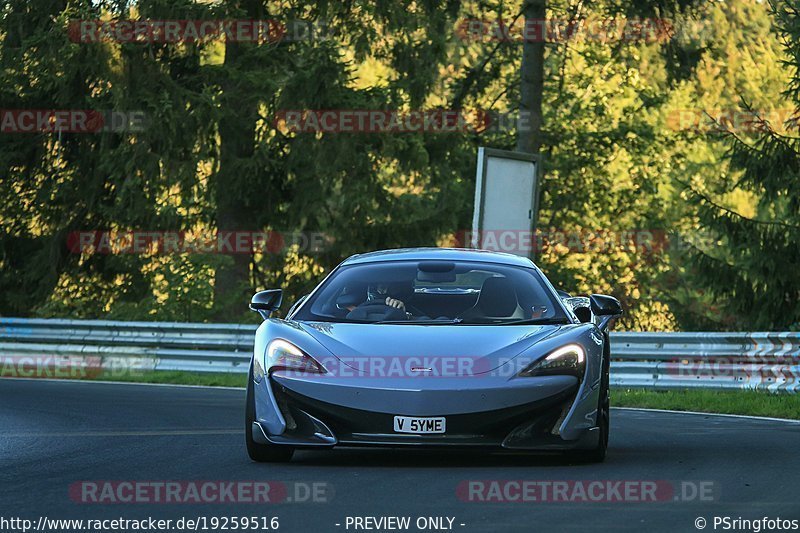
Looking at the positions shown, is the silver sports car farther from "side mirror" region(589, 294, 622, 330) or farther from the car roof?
the car roof

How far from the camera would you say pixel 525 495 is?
8.18 m

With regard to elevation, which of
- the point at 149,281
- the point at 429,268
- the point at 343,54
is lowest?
the point at 149,281

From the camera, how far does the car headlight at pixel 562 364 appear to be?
31.0ft

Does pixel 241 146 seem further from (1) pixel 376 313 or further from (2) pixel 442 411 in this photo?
(2) pixel 442 411

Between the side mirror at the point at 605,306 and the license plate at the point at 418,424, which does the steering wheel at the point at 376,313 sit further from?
the side mirror at the point at 605,306

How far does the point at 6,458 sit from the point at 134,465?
1.06 metres

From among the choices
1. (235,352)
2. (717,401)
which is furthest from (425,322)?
(235,352)

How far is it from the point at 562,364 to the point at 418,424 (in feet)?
3.20

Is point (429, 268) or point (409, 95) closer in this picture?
point (429, 268)

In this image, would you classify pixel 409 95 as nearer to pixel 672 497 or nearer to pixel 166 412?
pixel 166 412

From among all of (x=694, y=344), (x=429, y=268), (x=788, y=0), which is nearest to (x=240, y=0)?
(x=788, y=0)

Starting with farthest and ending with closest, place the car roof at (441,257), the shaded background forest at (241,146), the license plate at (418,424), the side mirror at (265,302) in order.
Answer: the shaded background forest at (241,146) → the car roof at (441,257) → the side mirror at (265,302) → the license plate at (418,424)

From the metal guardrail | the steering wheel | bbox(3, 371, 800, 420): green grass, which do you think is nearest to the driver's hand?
the steering wheel

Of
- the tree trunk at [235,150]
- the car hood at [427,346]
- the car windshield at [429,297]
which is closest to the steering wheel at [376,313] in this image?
the car windshield at [429,297]
